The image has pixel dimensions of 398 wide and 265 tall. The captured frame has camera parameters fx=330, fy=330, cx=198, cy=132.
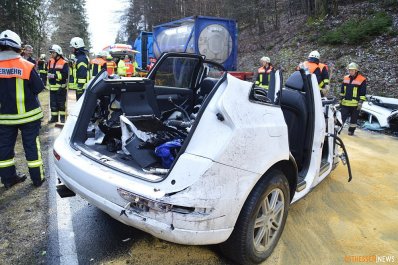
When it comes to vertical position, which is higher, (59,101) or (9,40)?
(9,40)

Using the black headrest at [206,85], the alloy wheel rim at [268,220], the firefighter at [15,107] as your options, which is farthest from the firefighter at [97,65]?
the alloy wheel rim at [268,220]

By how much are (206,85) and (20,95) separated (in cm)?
223

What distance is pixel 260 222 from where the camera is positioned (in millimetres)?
2479

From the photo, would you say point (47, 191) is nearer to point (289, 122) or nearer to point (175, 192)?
point (175, 192)

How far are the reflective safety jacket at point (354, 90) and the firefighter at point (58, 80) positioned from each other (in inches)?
267

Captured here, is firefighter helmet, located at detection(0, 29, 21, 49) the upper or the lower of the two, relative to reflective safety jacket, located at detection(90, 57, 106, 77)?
lower

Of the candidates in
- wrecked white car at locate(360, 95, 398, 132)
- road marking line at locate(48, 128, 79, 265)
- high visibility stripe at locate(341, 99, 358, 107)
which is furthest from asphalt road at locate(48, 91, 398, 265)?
wrecked white car at locate(360, 95, 398, 132)

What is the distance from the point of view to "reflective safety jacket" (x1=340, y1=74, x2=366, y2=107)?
26.0 ft

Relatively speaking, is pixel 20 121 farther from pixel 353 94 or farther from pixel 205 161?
pixel 353 94

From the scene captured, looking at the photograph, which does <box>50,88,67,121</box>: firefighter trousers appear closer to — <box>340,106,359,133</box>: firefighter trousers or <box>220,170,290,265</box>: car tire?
<box>220,170,290,265</box>: car tire

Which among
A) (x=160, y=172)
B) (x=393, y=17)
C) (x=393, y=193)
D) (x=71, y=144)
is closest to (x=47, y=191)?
(x=71, y=144)

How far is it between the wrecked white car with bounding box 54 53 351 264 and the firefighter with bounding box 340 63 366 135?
5.05 metres

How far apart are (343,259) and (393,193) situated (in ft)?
6.67

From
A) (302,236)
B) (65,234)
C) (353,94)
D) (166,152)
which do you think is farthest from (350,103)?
(65,234)
